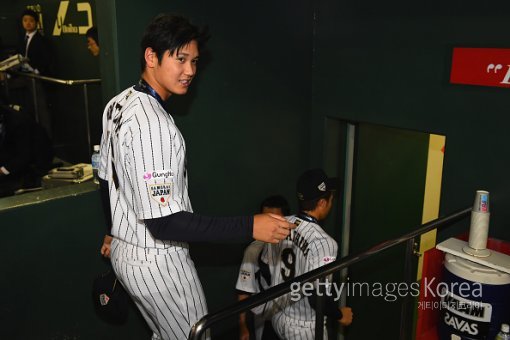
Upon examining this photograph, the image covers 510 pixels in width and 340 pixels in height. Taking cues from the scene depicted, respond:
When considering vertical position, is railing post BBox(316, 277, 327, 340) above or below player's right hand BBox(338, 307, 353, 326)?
above

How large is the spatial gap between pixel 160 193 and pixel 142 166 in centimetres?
13

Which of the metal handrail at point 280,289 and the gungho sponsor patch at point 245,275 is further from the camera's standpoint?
the gungho sponsor patch at point 245,275

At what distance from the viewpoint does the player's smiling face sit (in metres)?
2.24

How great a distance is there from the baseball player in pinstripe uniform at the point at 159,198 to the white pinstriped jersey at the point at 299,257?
0.75 m

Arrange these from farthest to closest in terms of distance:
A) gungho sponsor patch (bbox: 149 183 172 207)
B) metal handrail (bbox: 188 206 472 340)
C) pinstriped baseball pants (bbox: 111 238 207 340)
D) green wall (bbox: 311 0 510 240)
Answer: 1. green wall (bbox: 311 0 510 240)
2. pinstriped baseball pants (bbox: 111 238 207 340)
3. gungho sponsor patch (bbox: 149 183 172 207)
4. metal handrail (bbox: 188 206 472 340)

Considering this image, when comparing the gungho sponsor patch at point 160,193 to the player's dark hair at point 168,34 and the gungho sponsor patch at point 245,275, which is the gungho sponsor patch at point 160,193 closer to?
the player's dark hair at point 168,34

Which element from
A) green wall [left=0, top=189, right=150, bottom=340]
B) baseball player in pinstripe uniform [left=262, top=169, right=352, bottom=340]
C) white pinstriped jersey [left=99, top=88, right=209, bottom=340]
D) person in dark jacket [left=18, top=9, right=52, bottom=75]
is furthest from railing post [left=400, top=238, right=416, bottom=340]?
person in dark jacket [left=18, top=9, right=52, bottom=75]

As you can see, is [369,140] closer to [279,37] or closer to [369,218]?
[369,218]

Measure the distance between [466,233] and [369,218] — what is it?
1.41 meters

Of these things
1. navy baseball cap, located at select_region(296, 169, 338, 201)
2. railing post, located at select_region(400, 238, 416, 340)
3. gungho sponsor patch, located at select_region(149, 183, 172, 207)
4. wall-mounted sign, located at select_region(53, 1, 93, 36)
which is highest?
wall-mounted sign, located at select_region(53, 1, 93, 36)

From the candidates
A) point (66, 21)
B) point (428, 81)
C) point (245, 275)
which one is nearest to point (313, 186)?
point (245, 275)

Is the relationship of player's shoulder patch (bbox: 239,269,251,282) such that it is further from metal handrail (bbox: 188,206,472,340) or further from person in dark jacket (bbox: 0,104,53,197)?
person in dark jacket (bbox: 0,104,53,197)

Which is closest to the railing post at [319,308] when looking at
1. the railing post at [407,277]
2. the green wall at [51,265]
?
Result: the railing post at [407,277]

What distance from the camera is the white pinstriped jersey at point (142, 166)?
2.09m
